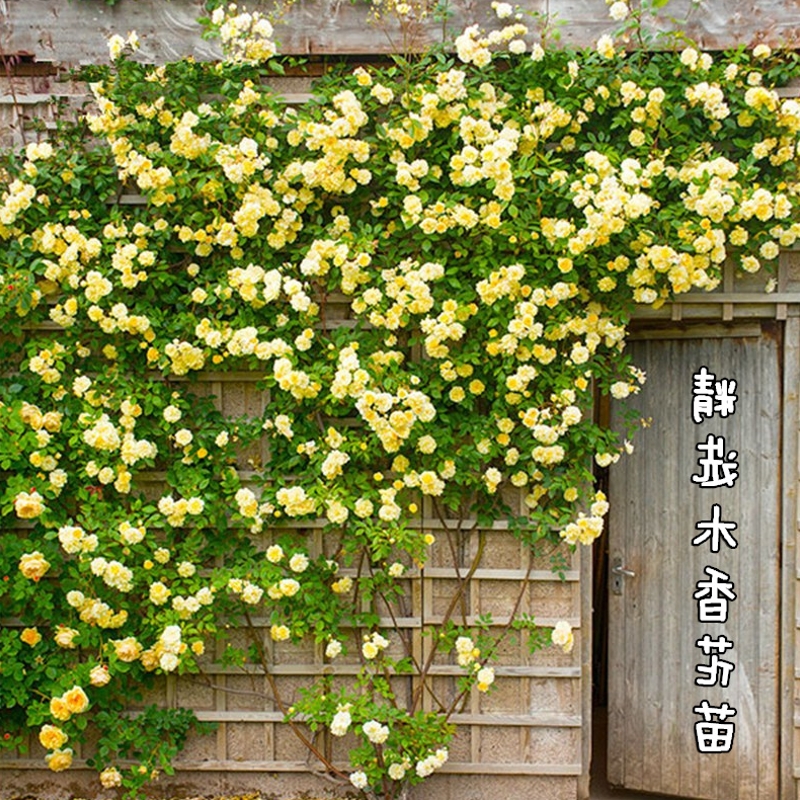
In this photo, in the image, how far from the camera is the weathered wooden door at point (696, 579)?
12.0 ft

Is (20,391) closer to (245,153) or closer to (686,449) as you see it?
(245,153)

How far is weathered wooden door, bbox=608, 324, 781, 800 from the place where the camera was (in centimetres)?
367

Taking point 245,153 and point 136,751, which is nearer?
point 245,153

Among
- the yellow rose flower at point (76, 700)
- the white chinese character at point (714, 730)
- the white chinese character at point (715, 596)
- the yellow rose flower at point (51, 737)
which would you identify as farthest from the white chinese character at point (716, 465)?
the yellow rose flower at point (51, 737)

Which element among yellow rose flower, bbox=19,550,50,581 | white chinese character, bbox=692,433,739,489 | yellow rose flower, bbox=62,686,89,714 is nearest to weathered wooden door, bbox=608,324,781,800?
white chinese character, bbox=692,433,739,489

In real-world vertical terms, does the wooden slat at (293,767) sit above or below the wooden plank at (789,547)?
below

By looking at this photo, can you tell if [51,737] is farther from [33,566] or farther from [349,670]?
[349,670]

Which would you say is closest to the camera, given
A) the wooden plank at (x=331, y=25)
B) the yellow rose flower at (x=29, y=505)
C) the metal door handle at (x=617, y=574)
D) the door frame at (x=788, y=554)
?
the yellow rose flower at (x=29, y=505)

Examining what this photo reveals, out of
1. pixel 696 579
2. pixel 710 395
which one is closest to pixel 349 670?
pixel 696 579

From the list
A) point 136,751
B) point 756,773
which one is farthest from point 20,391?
point 756,773

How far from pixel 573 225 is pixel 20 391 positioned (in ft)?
6.97

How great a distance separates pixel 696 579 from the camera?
3.79 meters

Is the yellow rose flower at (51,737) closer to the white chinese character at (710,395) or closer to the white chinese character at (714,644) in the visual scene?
the white chinese character at (714,644)

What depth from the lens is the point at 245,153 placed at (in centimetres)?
341
